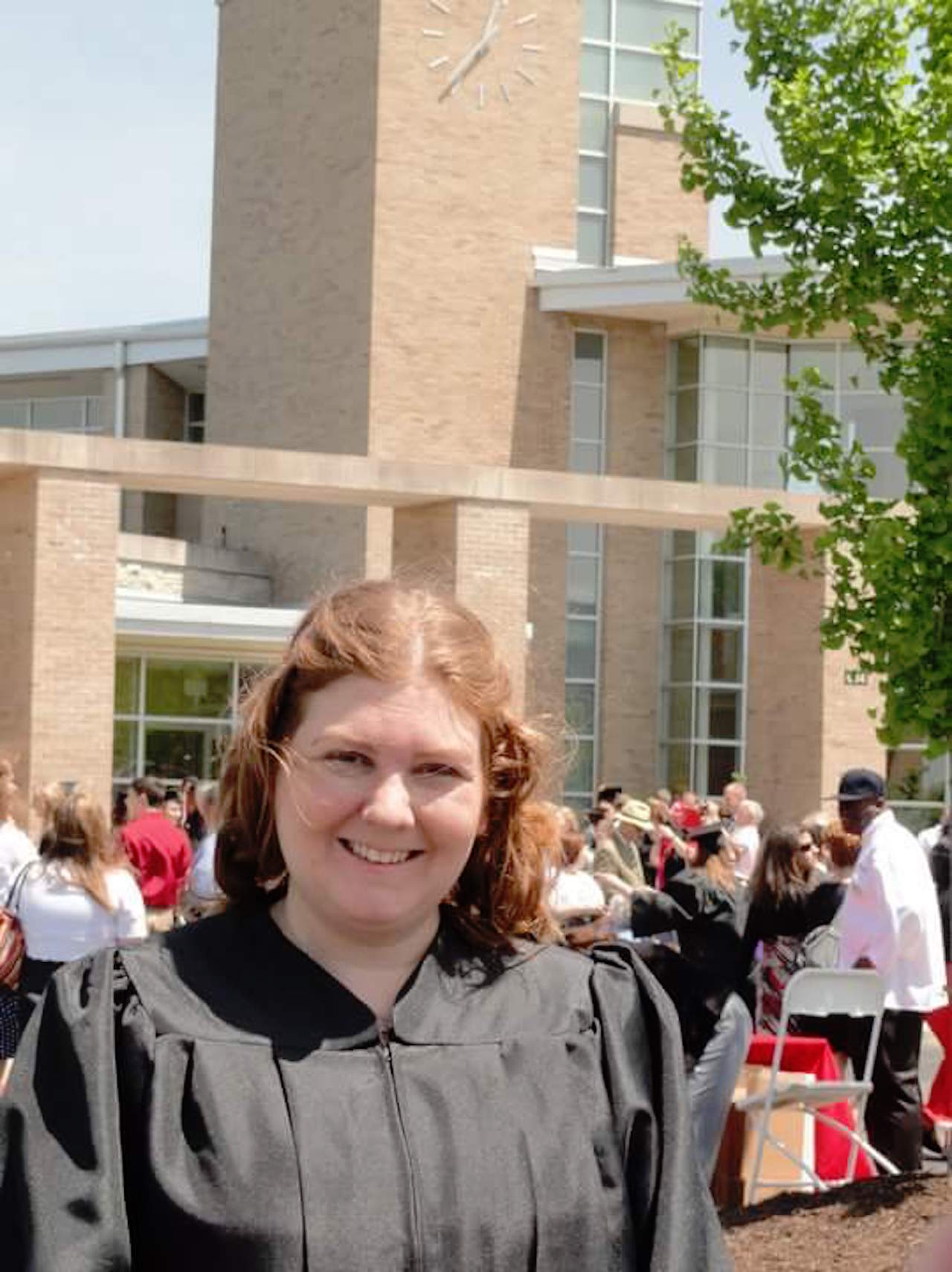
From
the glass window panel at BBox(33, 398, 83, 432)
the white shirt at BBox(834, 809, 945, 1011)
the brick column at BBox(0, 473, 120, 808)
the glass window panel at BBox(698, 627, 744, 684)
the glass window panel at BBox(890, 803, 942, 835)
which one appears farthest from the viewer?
the glass window panel at BBox(33, 398, 83, 432)

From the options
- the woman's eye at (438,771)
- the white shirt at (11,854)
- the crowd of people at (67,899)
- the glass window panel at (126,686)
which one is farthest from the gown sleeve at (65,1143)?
Result: the glass window panel at (126,686)

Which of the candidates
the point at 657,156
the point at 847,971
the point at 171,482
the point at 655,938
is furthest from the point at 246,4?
the point at 847,971

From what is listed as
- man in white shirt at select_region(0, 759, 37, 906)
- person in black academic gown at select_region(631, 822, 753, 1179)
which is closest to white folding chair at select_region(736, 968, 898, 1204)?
person in black academic gown at select_region(631, 822, 753, 1179)

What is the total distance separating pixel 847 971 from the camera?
9875 millimetres

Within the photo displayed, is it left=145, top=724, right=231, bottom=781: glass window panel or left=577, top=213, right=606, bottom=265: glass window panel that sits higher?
left=577, top=213, right=606, bottom=265: glass window panel

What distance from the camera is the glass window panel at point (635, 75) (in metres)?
41.5

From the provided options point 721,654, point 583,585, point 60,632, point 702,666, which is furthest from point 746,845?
point 721,654

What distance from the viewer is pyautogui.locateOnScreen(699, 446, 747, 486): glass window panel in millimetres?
39656

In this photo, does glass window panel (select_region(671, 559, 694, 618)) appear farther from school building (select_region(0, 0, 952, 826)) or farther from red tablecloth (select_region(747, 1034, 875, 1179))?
red tablecloth (select_region(747, 1034, 875, 1179))

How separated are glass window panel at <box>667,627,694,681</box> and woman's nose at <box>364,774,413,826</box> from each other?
123 ft

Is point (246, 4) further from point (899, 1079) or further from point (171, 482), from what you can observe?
point (899, 1079)

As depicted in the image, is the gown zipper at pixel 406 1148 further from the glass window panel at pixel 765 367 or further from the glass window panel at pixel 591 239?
the glass window panel at pixel 591 239

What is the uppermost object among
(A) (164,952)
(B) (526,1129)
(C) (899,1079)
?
(A) (164,952)

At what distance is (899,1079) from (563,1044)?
842 cm
